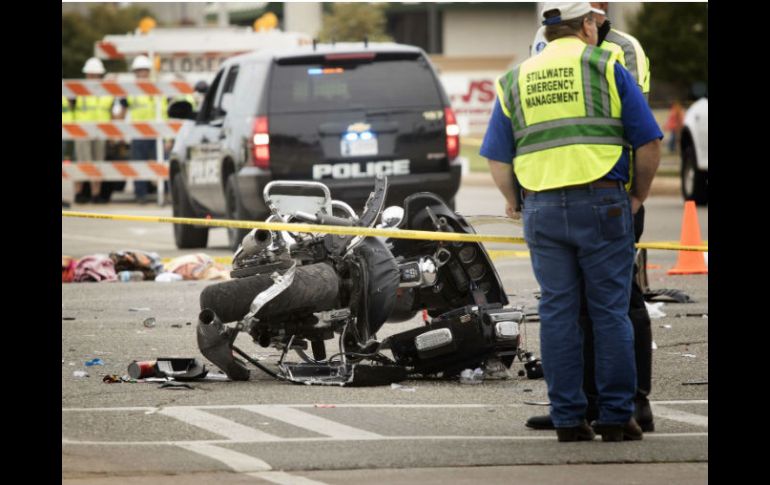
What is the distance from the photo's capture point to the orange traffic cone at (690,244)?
14039mm

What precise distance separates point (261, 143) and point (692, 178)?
953 cm

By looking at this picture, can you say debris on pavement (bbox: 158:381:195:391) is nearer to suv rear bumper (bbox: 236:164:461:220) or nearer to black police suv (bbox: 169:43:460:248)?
suv rear bumper (bbox: 236:164:461:220)

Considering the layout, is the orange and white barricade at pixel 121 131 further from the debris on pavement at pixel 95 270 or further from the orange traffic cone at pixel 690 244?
the orange traffic cone at pixel 690 244

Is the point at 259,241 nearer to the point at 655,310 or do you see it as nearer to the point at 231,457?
the point at 231,457

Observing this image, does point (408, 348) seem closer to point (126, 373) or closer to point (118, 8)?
point (126, 373)

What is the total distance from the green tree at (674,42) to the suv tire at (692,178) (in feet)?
87.0

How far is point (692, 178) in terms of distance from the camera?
2289 centimetres

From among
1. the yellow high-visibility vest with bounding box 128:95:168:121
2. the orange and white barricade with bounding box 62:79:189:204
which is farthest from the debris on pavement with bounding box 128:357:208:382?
the yellow high-visibility vest with bounding box 128:95:168:121

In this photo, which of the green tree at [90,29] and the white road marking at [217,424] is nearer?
the white road marking at [217,424]

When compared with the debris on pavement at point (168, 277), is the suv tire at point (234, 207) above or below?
above

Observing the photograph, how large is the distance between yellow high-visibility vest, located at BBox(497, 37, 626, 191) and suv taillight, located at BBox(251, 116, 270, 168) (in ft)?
26.2

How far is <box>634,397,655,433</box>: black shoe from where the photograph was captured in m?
7.18

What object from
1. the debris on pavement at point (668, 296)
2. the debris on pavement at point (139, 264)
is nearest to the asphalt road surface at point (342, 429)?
the debris on pavement at point (668, 296)

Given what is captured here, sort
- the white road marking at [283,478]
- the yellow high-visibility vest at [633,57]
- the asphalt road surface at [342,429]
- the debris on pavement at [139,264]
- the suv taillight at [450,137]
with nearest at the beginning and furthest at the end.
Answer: the white road marking at [283,478] → the asphalt road surface at [342,429] → the yellow high-visibility vest at [633,57] → the debris on pavement at [139,264] → the suv taillight at [450,137]
